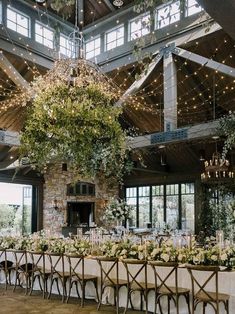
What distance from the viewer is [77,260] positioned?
6.43 meters

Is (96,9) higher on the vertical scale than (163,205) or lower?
higher

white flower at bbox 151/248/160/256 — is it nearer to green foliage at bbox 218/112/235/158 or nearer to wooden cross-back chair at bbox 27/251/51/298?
wooden cross-back chair at bbox 27/251/51/298

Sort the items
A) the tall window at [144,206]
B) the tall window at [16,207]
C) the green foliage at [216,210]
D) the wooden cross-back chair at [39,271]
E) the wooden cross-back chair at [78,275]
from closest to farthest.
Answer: the wooden cross-back chair at [78,275]
the wooden cross-back chair at [39,271]
the green foliage at [216,210]
the tall window at [16,207]
the tall window at [144,206]

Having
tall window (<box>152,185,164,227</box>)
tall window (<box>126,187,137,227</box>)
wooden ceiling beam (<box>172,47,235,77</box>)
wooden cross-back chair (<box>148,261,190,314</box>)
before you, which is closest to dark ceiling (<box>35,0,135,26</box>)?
wooden ceiling beam (<box>172,47,235,77</box>)

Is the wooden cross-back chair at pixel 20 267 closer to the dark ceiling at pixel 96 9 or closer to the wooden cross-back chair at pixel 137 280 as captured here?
the wooden cross-back chair at pixel 137 280

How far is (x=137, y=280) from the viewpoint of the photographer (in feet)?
18.6

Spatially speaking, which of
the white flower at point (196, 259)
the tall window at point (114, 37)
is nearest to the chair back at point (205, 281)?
the white flower at point (196, 259)

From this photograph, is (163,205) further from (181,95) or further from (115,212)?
(181,95)

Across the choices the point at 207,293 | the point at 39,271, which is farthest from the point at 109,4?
the point at 207,293

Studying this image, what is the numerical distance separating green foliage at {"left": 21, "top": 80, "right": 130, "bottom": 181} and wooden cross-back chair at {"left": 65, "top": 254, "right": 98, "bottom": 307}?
1528mm

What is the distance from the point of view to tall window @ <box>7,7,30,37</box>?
1161 centimetres

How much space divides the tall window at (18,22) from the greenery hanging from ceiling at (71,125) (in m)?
6.96

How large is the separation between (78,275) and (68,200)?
9.43 m

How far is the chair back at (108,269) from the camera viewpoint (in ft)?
18.5
